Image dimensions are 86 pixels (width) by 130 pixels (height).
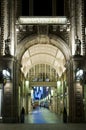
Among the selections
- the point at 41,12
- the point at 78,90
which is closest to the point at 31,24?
the point at 41,12

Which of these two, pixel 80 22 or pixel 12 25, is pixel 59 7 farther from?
pixel 12 25

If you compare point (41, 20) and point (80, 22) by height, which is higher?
point (41, 20)

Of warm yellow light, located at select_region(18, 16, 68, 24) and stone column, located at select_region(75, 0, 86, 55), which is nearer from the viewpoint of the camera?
stone column, located at select_region(75, 0, 86, 55)

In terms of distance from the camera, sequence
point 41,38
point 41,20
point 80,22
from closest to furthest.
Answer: point 80,22
point 41,20
point 41,38

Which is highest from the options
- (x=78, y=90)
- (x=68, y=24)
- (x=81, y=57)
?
(x=68, y=24)

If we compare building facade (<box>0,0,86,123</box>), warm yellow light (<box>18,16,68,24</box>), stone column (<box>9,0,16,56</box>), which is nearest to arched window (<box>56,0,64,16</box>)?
building facade (<box>0,0,86,123</box>)

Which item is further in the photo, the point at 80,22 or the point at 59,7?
the point at 59,7

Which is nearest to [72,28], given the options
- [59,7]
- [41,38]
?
[59,7]

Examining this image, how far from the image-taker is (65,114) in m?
40.4

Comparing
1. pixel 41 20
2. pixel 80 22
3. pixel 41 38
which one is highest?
pixel 41 20

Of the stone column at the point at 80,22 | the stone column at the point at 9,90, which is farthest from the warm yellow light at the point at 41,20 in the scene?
the stone column at the point at 9,90

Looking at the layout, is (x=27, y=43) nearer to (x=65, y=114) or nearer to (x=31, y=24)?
(x=31, y=24)

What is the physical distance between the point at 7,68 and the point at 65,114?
6.98 m

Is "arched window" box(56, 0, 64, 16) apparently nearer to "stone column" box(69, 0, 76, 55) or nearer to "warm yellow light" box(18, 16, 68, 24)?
"warm yellow light" box(18, 16, 68, 24)
